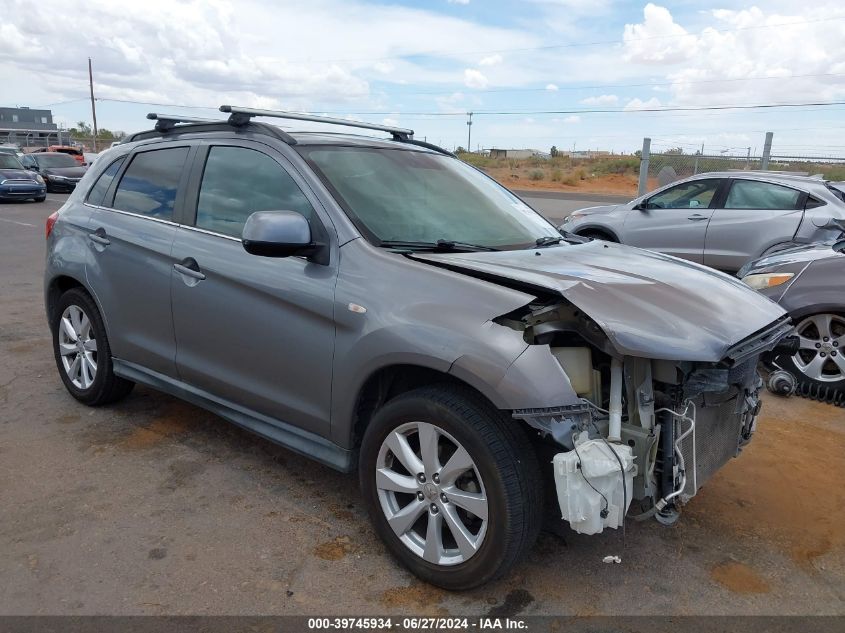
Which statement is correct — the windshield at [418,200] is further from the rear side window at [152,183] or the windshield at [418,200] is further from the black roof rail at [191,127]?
the rear side window at [152,183]

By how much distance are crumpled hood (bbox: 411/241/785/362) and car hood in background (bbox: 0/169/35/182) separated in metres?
21.2

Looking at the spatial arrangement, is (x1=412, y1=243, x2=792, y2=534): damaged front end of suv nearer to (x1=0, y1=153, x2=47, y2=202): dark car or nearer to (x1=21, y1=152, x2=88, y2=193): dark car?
(x1=0, y1=153, x2=47, y2=202): dark car

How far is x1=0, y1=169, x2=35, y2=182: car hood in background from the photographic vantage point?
66.6 feet

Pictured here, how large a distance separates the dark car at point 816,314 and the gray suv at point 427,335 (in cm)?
203

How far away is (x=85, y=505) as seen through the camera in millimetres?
3508

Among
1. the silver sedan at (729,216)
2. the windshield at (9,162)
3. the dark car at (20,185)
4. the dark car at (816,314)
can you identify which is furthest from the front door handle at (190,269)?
the windshield at (9,162)

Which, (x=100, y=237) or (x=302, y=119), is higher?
(x=302, y=119)

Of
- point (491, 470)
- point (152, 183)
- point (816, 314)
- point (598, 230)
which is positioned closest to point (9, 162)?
point (598, 230)

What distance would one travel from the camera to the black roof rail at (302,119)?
3752 millimetres

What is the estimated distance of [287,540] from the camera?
3.23 m

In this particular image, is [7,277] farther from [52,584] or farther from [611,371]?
[611,371]

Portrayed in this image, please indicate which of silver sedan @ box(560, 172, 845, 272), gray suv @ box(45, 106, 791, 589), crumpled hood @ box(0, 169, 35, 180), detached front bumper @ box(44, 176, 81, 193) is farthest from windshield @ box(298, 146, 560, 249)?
detached front bumper @ box(44, 176, 81, 193)

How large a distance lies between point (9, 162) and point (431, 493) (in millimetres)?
23539

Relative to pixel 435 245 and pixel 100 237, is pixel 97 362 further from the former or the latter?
pixel 435 245
